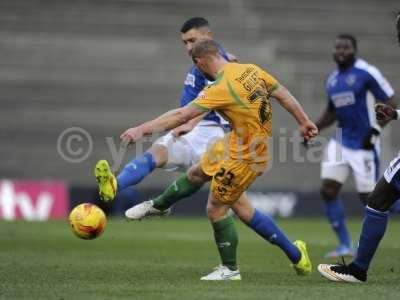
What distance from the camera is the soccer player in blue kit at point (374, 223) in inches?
300

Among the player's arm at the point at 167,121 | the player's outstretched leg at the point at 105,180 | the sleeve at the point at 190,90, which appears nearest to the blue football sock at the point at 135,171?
the player's outstretched leg at the point at 105,180

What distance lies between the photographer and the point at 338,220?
40.5 feet

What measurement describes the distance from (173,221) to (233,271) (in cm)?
1000

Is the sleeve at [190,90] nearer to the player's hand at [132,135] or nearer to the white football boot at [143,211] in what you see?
the white football boot at [143,211]

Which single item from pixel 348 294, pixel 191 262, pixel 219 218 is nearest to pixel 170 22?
pixel 191 262

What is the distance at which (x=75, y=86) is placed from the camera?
71.8 ft

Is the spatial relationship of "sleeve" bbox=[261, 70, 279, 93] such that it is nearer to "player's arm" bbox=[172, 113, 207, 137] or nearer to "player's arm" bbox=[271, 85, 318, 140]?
"player's arm" bbox=[271, 85, 318, 140]

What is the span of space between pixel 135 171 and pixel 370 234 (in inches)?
91.2

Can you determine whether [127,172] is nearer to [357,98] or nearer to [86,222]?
[86,222]

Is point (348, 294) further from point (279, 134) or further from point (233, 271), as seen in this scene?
point (279, 134)

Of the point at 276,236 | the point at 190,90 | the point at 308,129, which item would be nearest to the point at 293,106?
the point at 308,129

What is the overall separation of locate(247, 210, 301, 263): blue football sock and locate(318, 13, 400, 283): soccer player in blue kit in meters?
0.71

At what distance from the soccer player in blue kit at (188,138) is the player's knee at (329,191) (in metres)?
2.97

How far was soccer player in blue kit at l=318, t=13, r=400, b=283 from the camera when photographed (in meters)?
7.61
